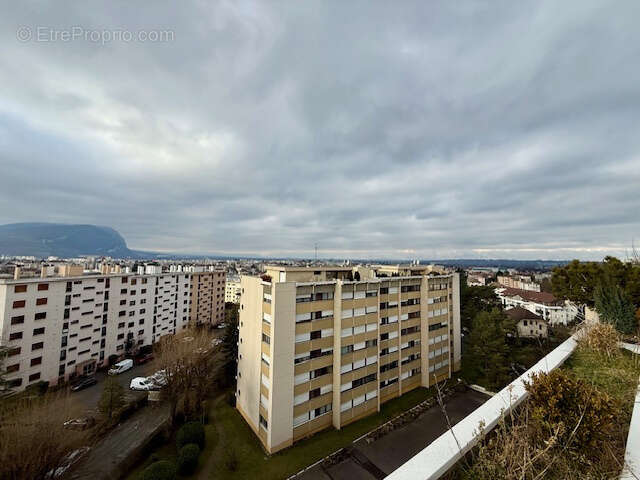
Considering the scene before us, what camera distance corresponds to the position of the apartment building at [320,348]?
784 inches

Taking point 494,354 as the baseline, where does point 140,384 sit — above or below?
below

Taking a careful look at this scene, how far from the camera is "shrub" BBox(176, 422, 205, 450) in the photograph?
20.3m

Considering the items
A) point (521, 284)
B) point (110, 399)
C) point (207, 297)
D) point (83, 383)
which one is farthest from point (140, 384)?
point (521, 284)

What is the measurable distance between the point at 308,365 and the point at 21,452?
55.5ft

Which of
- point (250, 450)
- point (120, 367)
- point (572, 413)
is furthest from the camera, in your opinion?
point (120, 367)

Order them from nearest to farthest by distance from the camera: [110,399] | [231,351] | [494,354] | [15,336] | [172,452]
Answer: [172,452] < [110,399] < [494,354] < [15,336] < [231,351]

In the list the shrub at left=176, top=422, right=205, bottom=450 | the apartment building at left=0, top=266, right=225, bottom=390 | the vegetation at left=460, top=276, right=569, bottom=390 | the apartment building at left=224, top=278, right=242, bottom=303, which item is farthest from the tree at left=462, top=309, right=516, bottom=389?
the apartment building at left=224, top=278, right=242, bottom=303

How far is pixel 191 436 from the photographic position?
806 inches

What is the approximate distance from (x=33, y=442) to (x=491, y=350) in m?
36.4

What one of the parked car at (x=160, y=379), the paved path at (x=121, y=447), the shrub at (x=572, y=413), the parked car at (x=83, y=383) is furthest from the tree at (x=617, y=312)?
the parked car at (x=83, y=383)

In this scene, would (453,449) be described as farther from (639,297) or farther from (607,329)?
(639,297)

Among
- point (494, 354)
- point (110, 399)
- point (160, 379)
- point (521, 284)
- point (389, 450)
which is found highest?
point (494, 354)

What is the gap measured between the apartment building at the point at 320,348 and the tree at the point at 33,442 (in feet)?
39.2

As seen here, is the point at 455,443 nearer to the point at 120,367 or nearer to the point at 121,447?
the point at 121,447
